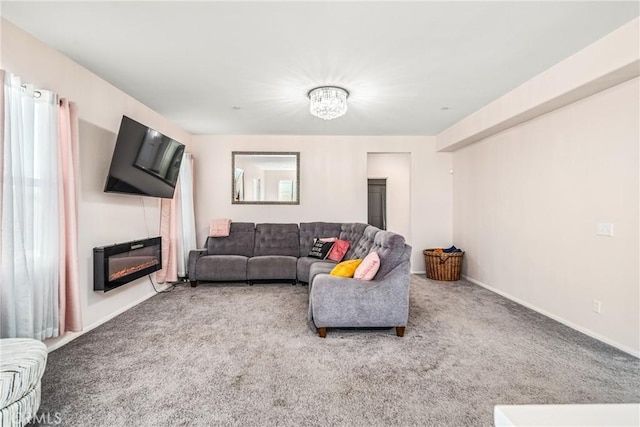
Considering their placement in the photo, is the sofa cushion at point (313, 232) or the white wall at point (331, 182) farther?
the white wall at point (331, 182)

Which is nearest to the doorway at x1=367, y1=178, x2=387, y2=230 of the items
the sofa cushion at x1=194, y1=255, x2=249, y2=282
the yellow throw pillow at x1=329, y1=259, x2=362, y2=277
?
the sofa cushion at x1=194, y1=255, x2=249, y2=282

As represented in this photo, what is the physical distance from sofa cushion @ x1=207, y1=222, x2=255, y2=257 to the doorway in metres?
3.06

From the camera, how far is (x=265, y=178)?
17.8 ft

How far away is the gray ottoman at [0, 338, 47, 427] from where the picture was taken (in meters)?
1.37

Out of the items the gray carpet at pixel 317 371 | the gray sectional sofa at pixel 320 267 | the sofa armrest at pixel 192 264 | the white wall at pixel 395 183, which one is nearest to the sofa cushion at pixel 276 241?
the gray sectional sofa at pixel 320 267

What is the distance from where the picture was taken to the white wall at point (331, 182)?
5.40m

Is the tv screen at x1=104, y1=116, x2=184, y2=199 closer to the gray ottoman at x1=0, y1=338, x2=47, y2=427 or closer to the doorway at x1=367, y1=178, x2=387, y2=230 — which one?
the gray ottoman at x1=0, y1=338, x2=47, y2=427

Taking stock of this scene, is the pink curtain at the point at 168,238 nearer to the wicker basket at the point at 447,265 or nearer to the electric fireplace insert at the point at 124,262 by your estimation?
the electric fireplace insert at the point at 124,262

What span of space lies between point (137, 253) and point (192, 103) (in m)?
1.96

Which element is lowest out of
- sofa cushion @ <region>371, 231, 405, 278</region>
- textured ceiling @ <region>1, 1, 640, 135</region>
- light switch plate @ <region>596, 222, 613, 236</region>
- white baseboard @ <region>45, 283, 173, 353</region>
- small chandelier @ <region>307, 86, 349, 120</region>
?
white baseboard @ <region>45, 283, 173, 353</region>

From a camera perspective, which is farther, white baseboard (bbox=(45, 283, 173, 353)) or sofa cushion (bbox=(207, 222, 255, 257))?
sofa cushion (bbox=(207, 222, 255, 257))

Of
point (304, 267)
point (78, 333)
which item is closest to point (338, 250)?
A: point (304, 267)

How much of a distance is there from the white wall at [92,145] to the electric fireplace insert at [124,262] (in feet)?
0.31

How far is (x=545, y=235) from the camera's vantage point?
3307 mm
